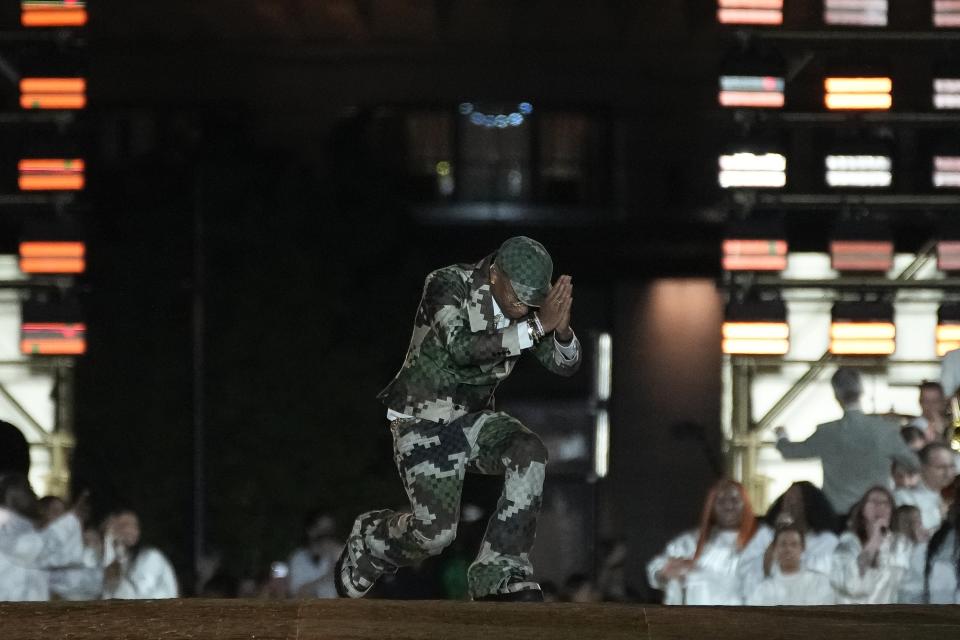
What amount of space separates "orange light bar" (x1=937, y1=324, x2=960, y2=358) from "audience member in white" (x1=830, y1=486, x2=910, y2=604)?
140 inches

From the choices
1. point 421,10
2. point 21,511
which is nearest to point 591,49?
point 421,10

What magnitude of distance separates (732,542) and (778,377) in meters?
5.60

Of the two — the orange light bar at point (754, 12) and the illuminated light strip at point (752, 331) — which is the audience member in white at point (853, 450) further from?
the orange light bar at point (754, 12)

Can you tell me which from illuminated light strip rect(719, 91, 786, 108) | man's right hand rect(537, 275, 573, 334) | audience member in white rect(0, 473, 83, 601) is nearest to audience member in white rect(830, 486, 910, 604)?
man's right hand rect(537, 275, 573, 334)

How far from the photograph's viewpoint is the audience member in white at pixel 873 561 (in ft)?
28.6

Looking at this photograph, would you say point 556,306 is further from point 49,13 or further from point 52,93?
point 49,13

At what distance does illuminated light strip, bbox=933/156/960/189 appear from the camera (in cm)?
1240

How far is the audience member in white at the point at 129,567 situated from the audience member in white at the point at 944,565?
3.96 meters

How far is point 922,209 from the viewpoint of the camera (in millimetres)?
12609

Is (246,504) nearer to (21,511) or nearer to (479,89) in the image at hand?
(479,89)

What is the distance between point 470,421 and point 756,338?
6.43 metres

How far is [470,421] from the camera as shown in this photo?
6.05 metres

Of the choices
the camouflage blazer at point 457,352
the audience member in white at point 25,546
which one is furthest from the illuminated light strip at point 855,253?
the camouflage blazer at point 457,352

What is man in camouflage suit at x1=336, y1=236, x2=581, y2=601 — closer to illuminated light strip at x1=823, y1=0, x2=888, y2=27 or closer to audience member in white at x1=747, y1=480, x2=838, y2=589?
audience member in white at x1=747, y1=480, x2=838, y2=589
